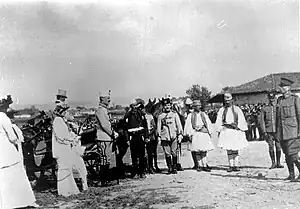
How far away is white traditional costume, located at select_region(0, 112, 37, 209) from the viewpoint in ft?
18.8

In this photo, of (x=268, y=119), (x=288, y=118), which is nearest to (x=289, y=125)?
(x=288, y=118)

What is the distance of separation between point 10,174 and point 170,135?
175 inches

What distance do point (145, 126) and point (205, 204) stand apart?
3773 millimetres

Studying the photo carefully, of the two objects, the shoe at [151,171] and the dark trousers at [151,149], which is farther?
the dark trousers at [151,149]

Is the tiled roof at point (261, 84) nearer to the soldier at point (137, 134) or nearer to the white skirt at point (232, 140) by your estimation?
the white skirt at point (232, 140)

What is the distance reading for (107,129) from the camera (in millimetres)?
8016

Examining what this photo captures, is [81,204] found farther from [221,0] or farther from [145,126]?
[221,0]

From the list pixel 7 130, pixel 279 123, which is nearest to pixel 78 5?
pixel 7 130

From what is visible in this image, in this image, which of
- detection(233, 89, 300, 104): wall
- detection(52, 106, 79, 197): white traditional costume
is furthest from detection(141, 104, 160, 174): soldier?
detection(233, 89, 300, 104): wall

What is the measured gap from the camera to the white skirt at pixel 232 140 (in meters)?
8.87

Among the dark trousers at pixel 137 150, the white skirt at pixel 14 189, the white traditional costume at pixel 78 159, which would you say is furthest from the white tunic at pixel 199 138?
the white skirt at pixel 14 189

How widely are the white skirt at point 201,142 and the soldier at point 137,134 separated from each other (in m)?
1.26

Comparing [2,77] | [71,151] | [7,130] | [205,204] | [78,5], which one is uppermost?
[78,5]

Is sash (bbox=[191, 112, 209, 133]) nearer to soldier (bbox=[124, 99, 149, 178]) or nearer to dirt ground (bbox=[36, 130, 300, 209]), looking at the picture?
dirt ground (bbox=[36, 130, 300, 209])
